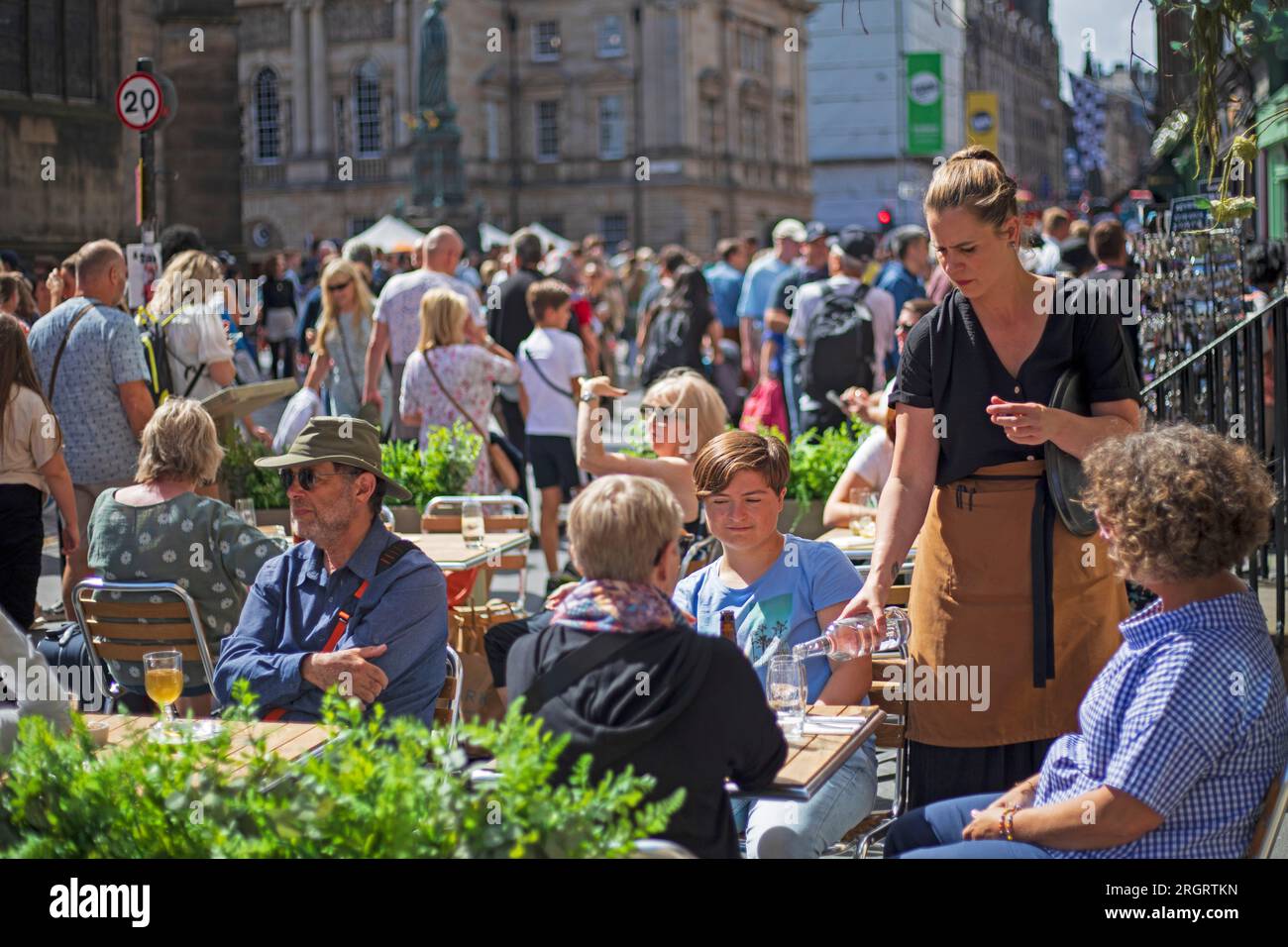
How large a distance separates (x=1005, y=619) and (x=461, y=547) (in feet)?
12.6

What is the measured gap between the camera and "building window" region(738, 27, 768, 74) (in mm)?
77250

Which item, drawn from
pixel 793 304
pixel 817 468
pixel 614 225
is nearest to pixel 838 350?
pixel 793 304

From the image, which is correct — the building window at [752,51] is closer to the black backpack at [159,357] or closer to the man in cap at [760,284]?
the man in cap at [760,284]

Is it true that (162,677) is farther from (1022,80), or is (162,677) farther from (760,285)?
(1022,80)

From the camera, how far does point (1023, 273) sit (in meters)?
4.38

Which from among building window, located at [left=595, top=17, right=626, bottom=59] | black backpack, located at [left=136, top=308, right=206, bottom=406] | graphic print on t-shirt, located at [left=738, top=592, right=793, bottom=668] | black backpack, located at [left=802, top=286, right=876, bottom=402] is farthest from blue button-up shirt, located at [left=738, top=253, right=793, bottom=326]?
building window, located at [left=595, top=17, right=626, bottom=59]

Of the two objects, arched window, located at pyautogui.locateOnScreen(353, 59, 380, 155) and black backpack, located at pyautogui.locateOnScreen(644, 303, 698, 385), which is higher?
arched window, located at pyautogui.locateOnScreen(353, 59, 380, 155)

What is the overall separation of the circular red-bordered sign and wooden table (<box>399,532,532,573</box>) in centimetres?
503

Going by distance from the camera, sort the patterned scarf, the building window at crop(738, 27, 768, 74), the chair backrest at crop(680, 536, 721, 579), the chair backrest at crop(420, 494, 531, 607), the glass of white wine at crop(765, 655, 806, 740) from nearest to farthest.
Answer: the patterned scarf → the glass of white wine at crop(765, 655, 806, 740) → the chair backrest at crop(680, 536, 721, 579) → the chair backrest at crop(420, 494, 531, 607) → the building window at crop(738, 27, 768, 74)

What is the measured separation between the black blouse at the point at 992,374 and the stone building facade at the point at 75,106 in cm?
1562

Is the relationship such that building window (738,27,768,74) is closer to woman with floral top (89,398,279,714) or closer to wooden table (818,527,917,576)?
wooden table (818,527,917,576)

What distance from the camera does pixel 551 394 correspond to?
1087 cm

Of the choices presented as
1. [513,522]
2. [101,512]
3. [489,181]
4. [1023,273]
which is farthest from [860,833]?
[489,181]

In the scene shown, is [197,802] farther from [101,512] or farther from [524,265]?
[524,265]
